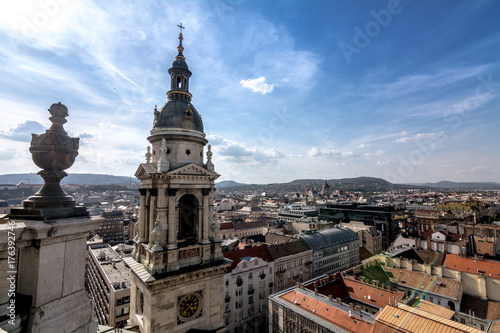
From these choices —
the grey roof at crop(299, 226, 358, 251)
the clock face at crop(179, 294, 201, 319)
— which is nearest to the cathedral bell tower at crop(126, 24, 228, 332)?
the clock face at crop(179, 294, 201, 319)

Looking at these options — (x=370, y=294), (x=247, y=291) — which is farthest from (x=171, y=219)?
(x=370, y=294)

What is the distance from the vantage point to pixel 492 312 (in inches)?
1324

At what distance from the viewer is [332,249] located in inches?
2466

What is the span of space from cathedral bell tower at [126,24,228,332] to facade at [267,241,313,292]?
3600cm

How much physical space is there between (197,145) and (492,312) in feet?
153

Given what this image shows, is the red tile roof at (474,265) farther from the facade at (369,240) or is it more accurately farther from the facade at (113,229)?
the facade at (113,229)

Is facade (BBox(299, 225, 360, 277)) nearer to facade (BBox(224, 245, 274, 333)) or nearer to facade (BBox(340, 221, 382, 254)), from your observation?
facade (BBox(340, 221, 382, 254))

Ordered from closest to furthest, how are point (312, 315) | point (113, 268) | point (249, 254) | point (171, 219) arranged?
1. point (171, 219)
2. point (312, 315)
3. point (249, 254)
4. point (113, 268)

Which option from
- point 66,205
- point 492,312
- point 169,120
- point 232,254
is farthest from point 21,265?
point 492,312

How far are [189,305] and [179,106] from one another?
1308 cm

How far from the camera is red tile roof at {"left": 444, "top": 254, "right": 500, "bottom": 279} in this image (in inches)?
1562

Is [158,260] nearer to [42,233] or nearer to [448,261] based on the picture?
[42,233]

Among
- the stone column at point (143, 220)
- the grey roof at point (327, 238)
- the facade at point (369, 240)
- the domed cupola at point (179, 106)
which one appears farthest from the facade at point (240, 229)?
the domed cupola at point (179, 106)

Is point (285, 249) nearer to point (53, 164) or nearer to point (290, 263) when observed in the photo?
point (290, 263)
